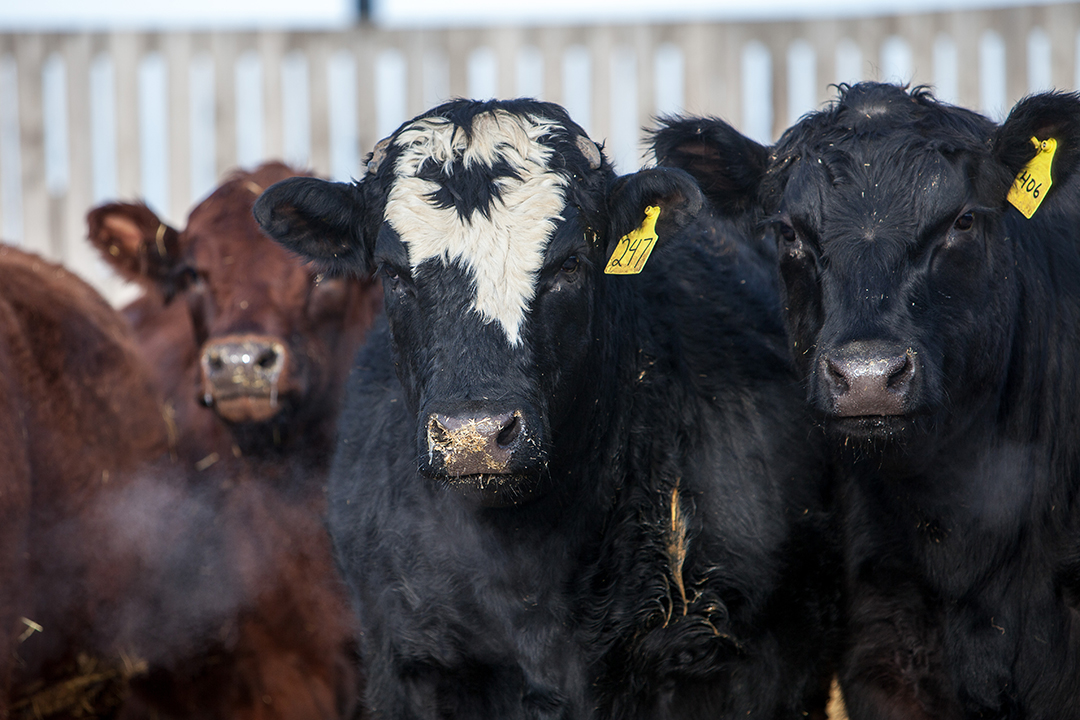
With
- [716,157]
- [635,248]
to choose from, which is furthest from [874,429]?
[716,157]

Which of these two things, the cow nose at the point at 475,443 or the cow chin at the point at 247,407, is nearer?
the cow nose at the point at 475,443

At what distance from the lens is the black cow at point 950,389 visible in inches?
139

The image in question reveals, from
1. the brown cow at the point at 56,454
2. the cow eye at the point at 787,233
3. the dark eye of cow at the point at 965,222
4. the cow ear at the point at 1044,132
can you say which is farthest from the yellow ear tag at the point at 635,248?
the brown cow at the point at 56,454

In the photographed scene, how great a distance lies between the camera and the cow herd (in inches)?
138

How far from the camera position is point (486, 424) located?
3.20 meters

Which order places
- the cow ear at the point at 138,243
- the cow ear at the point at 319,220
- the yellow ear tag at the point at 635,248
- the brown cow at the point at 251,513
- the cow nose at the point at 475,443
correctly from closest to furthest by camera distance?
the cow nose at the point at 475,443
the yellow ear tag at the point at 635,248
the cow ear at the point at 319,220
the brown cow at the point at 251,513
the cow ear at the point at 138,243

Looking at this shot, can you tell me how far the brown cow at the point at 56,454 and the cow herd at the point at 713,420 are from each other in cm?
127

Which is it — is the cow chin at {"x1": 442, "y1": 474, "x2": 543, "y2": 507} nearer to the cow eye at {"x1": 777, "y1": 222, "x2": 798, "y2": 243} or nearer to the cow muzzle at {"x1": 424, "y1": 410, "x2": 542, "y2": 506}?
the cow muzzle at {"x1": 424, "y1": 410, "x2": 542, "y2": 506}

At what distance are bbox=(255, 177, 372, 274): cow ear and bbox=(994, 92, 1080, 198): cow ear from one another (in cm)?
195

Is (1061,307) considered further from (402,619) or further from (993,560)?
(402,619)

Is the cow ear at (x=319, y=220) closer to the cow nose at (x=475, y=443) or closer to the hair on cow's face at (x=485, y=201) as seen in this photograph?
the hair on cow's face at (x=485, y=201)

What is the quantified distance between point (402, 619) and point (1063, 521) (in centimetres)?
199

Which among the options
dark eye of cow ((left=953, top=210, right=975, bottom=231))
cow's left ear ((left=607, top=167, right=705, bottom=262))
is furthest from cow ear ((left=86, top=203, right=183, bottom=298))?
dark eye of cow ((left=953, top=210, right=975, bottom=231))

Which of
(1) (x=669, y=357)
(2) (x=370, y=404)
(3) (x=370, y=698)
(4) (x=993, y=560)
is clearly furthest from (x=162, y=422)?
(4) (x=993, y=560)
